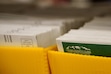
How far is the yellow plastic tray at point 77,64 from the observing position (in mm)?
481

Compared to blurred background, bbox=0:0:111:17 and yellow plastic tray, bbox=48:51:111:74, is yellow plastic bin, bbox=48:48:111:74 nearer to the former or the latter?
yellow plastic tray, bbox=48:51:111:74

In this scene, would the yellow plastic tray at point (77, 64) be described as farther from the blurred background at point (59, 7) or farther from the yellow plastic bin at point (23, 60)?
the blurred background at point (59, 7)

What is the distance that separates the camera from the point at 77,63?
19.9 inches

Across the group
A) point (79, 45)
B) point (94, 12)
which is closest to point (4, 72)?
point (79, 45)

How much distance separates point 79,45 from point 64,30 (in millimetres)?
168

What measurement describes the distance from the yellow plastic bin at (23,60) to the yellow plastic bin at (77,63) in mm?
19

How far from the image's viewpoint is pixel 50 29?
24.1 inches

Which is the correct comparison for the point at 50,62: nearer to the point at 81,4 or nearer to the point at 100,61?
the point at 100,61

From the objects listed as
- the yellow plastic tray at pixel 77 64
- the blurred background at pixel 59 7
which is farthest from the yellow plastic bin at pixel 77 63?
the blurred background at pixel 59 7

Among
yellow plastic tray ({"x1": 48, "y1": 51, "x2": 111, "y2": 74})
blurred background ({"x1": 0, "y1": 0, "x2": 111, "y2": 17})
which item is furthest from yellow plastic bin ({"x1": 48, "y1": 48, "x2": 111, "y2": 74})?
blurred background ({"x1": 0, "y1": 0, "x2": 111, "y2": 17})

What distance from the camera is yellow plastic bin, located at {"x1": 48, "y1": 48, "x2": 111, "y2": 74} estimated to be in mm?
481

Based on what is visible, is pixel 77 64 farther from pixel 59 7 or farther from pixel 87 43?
pixel 59 7

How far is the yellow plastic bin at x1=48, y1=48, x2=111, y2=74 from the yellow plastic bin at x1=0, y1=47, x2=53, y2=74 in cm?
2

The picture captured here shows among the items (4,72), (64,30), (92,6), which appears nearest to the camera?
(4,72)
